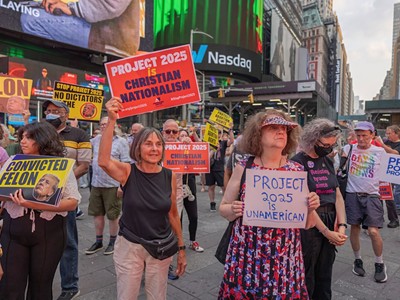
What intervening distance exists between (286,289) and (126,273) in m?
1.15

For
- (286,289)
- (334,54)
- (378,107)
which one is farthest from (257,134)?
(334,54)

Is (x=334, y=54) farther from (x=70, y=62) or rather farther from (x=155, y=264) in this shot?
(x=155, y=264)

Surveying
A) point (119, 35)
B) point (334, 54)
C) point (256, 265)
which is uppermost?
point (334, 54)

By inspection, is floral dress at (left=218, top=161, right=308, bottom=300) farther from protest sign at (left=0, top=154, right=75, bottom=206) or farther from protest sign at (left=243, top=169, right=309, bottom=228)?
protest sign at (left=0, top=154, right=75, bottom=206)

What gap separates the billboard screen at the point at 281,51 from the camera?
5225cm

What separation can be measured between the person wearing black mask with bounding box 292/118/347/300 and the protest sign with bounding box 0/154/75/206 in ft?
6.83

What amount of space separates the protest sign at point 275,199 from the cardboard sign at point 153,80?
5.91ft

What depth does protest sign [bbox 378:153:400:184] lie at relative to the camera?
4.23 metres

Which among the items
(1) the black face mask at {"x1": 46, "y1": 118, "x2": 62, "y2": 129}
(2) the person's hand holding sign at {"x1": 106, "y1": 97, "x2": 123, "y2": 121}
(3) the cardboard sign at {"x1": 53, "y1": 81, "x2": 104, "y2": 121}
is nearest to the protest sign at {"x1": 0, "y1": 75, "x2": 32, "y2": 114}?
(3) the cardboard sign at {"x1": 53, "y1": 81, "x2": 104, "y2": 121}

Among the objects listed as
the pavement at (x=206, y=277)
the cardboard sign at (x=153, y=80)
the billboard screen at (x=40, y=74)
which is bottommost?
the pavement at (x=206, y=277)

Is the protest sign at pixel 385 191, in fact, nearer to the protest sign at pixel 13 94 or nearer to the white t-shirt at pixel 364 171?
the white t-shirt at pixel 364 171

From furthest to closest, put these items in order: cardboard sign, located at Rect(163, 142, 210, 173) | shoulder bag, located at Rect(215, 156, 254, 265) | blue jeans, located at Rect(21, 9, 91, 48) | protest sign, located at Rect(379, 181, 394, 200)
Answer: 1. blue jeans, located at Rect(21, 9, 91, 48)
2. protest sign, located at Rect(379, 181, 394, 200)
3. cardboard sign, located at Rect(163, 142, 210, 173)
4. shoulder bag, located at Rect(215, 156, 254, 265)

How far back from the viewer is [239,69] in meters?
40.6

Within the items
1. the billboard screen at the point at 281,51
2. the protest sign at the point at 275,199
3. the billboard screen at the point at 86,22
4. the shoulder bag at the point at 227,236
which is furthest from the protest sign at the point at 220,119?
the billboard screen at the point at 281,51
